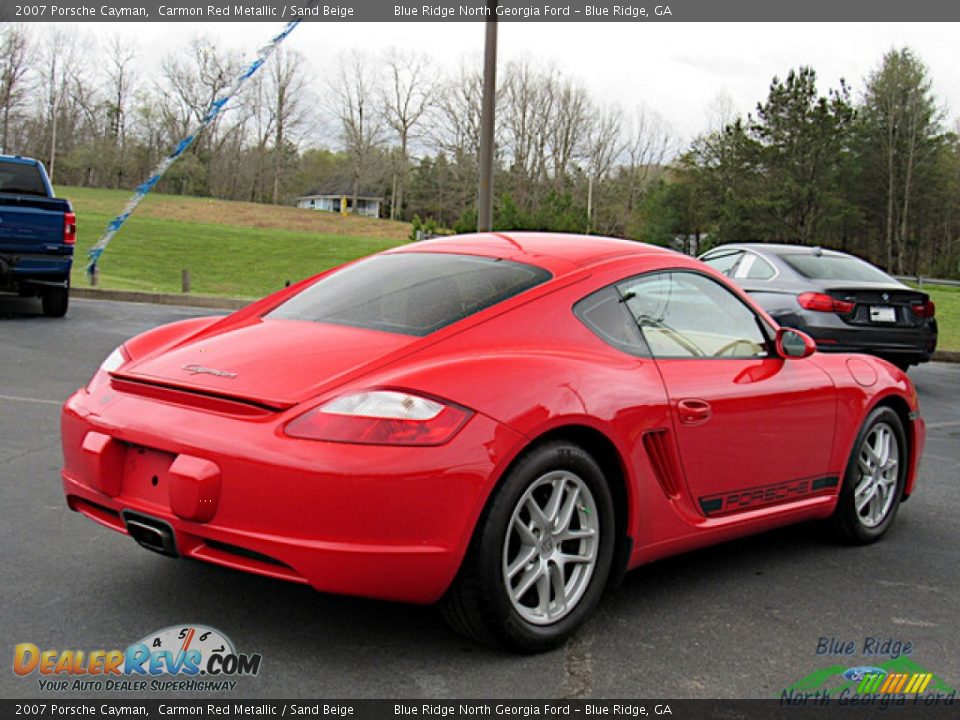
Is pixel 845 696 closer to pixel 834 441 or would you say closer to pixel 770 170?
pixel 834 441

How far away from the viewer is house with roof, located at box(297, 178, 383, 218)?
100688 millimetres

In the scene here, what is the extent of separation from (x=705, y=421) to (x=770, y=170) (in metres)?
56.1

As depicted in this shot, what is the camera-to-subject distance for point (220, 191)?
306 ft

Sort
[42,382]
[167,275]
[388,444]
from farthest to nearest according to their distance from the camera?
[167,275] < [42,382] < [388,444]

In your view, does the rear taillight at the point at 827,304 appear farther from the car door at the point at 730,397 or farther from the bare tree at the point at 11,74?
the bare tree at the point at 11,74

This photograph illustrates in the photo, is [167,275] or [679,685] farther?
[167,275]

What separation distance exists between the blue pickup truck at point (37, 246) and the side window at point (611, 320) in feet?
35.6

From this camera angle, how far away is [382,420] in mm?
3092

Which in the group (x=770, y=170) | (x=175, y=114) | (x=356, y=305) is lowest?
(x=356, y=305)

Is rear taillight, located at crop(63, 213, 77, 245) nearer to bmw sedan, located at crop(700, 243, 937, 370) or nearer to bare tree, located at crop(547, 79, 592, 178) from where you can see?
bmw sedan, located at crop(700, 243, 937, 370)

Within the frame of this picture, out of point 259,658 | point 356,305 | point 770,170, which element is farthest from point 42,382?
point 770,170

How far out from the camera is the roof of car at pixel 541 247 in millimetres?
4125
